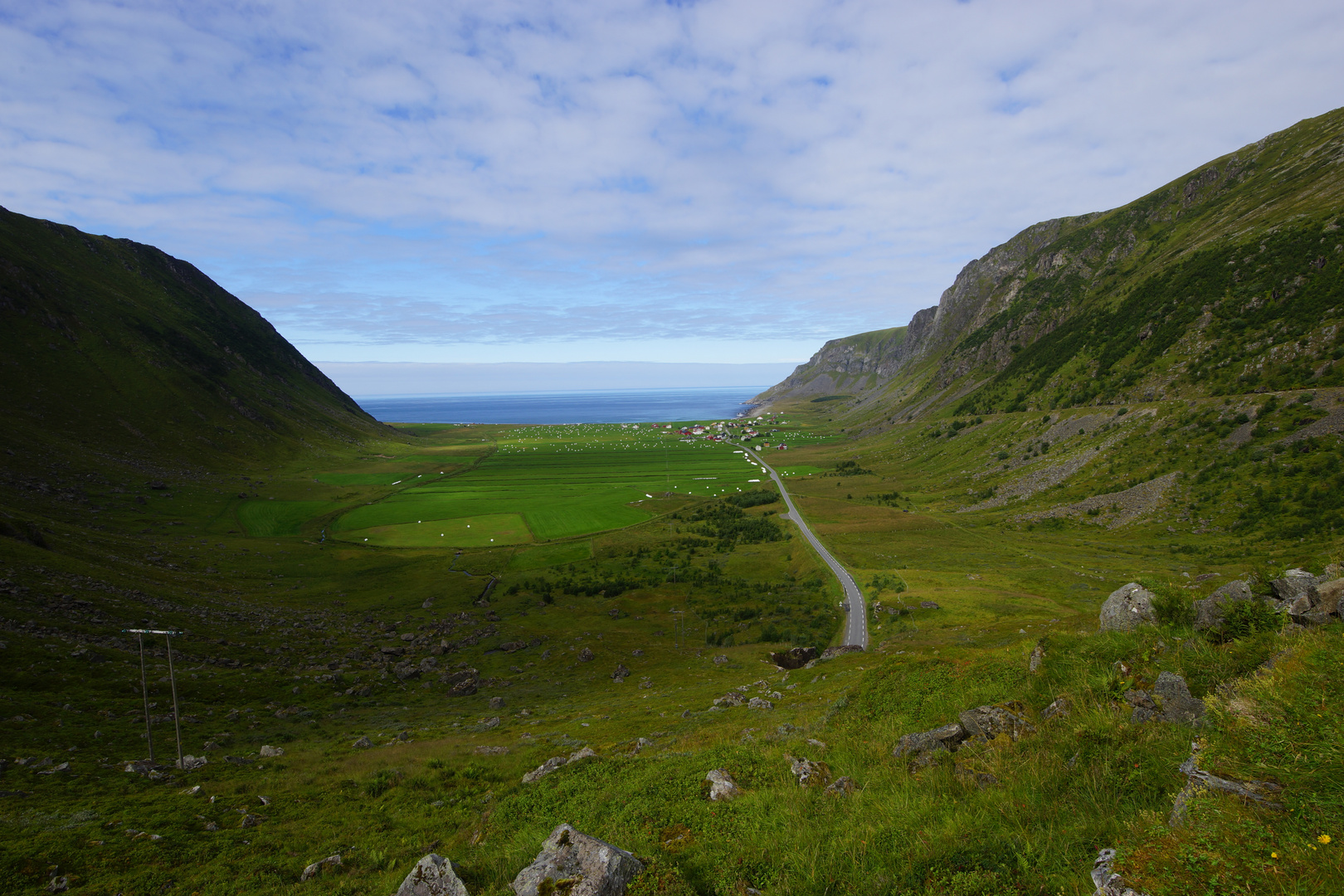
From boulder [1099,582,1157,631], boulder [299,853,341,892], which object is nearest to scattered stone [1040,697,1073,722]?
boulder [1099,582,1157,631]

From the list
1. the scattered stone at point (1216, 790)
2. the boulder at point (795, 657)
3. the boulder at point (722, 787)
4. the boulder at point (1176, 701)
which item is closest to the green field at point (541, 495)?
the boulder at point (795, 657)

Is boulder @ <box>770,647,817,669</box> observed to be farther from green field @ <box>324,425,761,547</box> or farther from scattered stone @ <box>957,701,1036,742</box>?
green field @ <box>324,425,761,547</box>

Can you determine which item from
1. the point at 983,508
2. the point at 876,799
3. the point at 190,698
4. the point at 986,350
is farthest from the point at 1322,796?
the point at 986,350

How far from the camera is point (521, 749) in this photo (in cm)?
2805

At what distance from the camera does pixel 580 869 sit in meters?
9.06

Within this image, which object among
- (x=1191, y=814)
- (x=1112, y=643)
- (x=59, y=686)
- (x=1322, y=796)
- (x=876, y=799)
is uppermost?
(x=1322, y=796)

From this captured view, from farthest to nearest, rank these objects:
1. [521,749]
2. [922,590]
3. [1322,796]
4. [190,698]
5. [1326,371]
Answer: [1326,371] → [922,590] → [190,698] → [521,749] → [1322,796]

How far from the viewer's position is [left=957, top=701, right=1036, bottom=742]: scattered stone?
12742 mm

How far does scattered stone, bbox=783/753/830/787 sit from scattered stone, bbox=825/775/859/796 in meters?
0.42

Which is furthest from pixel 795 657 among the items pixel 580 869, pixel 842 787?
pixel 580 869

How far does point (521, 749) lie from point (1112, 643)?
26.6 meters

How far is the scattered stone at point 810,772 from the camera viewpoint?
43.2ft

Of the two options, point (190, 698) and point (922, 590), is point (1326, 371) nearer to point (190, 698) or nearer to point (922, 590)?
point (922, 590)

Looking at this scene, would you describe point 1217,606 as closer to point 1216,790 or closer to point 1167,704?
point 1167,704
